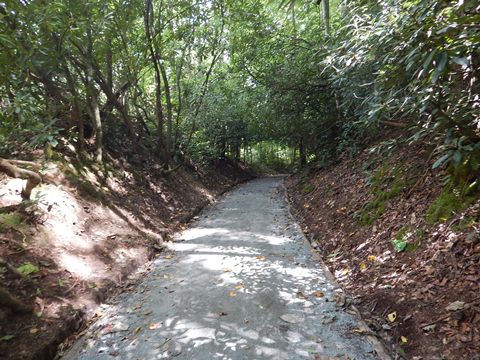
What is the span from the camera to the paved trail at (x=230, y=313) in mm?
2957

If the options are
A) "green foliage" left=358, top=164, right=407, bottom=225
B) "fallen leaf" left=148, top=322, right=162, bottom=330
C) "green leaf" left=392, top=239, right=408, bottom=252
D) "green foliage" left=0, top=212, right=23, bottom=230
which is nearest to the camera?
"fallen leaf" left=148, top=322, right=162, bottom=330

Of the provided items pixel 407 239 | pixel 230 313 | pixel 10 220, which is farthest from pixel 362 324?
pixel 10 220

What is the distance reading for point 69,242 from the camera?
187 inches

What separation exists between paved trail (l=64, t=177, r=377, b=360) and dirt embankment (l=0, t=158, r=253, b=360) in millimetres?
374

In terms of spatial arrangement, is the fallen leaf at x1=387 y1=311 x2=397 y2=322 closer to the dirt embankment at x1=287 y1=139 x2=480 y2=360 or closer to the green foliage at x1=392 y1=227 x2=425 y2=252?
the dirt embankment at x1=287 y1=139 x2=480 y2=360

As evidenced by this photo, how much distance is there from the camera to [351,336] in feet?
9.87

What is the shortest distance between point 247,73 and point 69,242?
9021 mm

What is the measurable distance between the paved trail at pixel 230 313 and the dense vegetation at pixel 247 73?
216cm

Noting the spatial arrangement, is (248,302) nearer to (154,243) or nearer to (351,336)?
(351,336)

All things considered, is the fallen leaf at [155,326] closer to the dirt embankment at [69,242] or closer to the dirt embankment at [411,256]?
the dirt embankment at [69,242]

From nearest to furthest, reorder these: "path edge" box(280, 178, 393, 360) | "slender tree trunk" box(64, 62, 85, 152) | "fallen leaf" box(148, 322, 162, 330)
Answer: "path edge" box(280, 178, 393, 360), "fallen leaf" box(148, 322, 162, 330), "slender tree trunk" box(64, 62, 85, 152)

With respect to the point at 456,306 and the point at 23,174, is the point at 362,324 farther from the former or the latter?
the point at 23,174

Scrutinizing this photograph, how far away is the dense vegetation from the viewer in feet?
9.87

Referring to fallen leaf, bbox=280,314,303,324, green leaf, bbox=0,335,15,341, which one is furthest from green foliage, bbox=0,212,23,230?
fallen leaf, bbox=280,314,303,324
